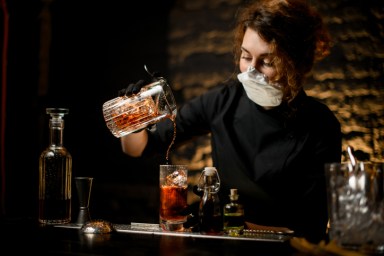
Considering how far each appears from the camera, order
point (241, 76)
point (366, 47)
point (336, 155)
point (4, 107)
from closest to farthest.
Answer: point (241, 76)
point (336, 155)
point (366, 47)
point (4, 107)

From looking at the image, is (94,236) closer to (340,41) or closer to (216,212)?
(216,212)

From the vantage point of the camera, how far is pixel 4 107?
9.20ft

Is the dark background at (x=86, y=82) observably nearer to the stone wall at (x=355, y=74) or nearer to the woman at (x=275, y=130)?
the stone wall at (x=355, y=74)

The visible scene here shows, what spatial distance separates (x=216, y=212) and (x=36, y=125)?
6.49 ft

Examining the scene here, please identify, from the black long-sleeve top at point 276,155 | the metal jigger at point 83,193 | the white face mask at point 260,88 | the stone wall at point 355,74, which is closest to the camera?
the metal jigger at point 83,193

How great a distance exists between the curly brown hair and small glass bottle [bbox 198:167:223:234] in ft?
2.23

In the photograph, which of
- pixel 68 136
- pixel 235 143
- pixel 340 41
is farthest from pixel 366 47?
pixel 68 136

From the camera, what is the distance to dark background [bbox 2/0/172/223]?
291cm

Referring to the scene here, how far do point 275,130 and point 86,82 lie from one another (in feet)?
5.06

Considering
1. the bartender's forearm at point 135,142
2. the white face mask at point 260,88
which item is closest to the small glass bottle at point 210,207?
the white face mask at point 260,88

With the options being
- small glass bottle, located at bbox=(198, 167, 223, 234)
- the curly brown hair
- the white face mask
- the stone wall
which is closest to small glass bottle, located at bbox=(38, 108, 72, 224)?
small glass bottle, located at bbox=(198, 167, 223, 234)

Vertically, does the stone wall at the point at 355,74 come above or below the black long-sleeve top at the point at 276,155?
above

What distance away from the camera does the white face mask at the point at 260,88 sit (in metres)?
1.82

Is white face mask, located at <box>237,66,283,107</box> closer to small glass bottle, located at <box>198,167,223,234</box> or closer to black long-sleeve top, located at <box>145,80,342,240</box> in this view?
black long-sleeve top, located at <box>145,80,342,240</box>
